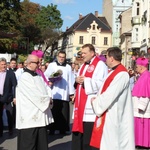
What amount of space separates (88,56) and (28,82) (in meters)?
1.16

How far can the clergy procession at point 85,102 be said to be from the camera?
20.2ft

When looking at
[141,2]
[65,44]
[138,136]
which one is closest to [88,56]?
[138,136]

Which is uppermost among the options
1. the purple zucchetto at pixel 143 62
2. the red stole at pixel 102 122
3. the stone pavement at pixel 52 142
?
the purple zucchetto at pixel 143 62

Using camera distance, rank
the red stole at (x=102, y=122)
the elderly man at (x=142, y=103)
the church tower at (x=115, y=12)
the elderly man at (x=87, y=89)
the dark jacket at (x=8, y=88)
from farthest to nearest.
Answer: the church tower at (x=115, y=12) < the dark jacket at (x=8, y=88) < the elderly man at (x=142, y=103) < the elderly man at (x=87, y=89) < the red stole at (x=102, y=122)

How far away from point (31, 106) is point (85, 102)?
3.21 feet

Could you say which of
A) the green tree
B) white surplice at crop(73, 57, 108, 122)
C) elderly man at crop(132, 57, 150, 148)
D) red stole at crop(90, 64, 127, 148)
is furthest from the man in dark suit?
the green tree

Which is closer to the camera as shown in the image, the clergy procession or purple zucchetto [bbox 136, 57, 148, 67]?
the clergy procession

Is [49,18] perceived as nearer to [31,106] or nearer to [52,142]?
[52,142]

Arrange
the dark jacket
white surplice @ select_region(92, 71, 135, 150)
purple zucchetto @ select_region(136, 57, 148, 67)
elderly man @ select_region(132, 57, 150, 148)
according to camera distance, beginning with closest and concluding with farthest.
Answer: white surplice @ select_region(92, 71, 135, 150)
elderly man @ select_region(132, 57, 150, 148)
purple zucchetto @ select_region(136, 57, 148, 67)
the dark jacket

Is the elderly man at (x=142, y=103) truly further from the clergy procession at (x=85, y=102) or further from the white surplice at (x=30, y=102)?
the white surplice at (x=30, y=102)

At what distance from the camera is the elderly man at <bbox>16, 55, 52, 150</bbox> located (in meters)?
7.40

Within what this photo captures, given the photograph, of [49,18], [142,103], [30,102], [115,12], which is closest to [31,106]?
[30,102]

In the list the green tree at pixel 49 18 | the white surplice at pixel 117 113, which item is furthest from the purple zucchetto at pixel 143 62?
the green tree at pixel 49 18

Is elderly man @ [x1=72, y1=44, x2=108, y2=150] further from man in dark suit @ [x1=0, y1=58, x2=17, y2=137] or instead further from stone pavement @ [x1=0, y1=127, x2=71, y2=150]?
man in dark suit @ [x1=0, y1=58, x2=17, y2=137]
